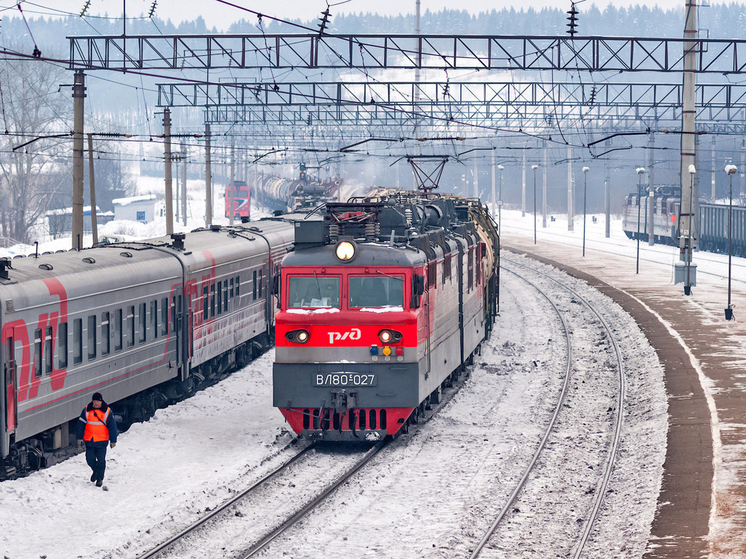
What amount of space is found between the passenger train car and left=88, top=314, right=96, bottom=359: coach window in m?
0.03

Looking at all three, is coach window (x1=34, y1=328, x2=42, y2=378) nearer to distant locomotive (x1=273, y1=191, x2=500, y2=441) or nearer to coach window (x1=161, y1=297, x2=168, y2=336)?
distant locomotive (x1=273, y1=191, x2=500, y2=441)

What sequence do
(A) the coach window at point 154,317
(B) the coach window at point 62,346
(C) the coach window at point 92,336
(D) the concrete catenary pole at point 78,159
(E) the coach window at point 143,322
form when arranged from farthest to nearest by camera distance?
(D) the concrete catenary pole at point 78,159 → (A) the coach window at point 154,317 → (E) the coach window at point 143,322 → (C) the coach window at point 92,336 → (B) the coach window at point 62,346

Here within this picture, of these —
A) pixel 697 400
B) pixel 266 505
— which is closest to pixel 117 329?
pixel 266 505

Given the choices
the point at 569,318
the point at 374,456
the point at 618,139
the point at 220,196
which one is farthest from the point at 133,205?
the point at 374,456

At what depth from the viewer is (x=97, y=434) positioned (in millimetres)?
15641

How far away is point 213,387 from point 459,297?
619 centimetres

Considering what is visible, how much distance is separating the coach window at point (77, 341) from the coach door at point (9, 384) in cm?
207

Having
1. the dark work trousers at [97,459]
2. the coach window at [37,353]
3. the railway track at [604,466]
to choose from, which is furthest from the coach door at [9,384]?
the railway track at [604,466]

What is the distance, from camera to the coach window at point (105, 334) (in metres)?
18.4

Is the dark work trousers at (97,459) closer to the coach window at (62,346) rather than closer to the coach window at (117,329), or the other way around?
the coach window at (62,346)

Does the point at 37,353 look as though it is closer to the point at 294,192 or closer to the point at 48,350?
the point at 48,350

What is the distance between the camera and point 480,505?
49.2ft

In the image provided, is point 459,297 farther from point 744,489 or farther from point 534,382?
point 744,489

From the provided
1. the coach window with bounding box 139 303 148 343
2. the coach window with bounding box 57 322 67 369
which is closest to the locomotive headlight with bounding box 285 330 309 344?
the coach window with bounding box 57 322 67 369
